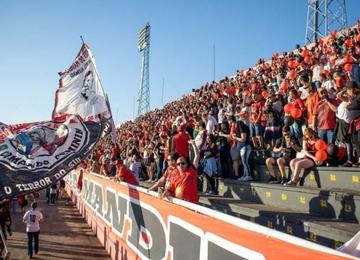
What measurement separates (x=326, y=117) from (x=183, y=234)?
465cm

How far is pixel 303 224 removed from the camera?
580 cm

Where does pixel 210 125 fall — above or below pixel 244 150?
above

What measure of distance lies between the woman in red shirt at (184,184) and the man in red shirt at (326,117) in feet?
10.5

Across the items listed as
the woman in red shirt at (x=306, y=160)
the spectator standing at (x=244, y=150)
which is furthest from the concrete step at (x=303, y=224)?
the spectator standing at (x=244, y=150)

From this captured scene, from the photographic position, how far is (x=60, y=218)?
22.6 metres

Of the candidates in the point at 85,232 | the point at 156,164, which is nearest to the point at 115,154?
the point at 156,164

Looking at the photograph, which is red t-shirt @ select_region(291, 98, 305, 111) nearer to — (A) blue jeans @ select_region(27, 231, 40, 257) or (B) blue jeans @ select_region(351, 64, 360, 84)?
(B) blue jeans @ select_region(351, 64, 360, 84)

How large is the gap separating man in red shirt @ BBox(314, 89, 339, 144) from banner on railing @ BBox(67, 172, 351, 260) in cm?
399

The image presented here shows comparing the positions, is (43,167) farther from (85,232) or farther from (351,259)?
(85,232)

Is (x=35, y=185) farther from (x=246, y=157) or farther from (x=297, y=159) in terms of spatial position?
(x=297, y=159)

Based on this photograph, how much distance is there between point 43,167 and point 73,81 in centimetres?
382

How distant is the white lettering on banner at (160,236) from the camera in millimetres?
4121

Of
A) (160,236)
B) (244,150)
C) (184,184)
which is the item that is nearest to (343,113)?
(244,150)

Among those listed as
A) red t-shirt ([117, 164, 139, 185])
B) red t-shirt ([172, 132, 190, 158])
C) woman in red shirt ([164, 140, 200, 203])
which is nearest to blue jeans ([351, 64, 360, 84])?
red t-shirt ([172, 132, 190, 158])
